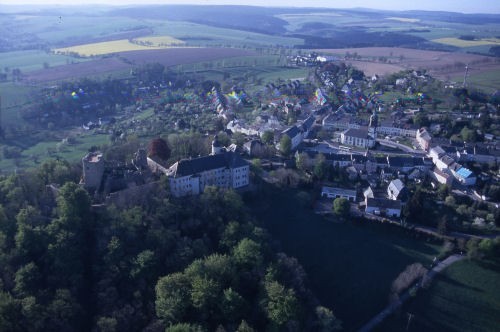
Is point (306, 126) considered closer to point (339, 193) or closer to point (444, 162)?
point (444, 162)

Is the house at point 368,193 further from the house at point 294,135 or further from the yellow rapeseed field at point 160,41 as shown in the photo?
the yellow rapeseed field at point 160,41

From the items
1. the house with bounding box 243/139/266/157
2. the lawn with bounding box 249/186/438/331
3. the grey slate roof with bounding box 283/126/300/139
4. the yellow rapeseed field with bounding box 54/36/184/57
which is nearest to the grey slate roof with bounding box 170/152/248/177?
the lawn with bounding box 249/186/438/331

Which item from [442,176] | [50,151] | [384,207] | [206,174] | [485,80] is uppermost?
[485,80]

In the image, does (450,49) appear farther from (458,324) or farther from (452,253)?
(458,324)

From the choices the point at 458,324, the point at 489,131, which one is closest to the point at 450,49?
the point at 489,131

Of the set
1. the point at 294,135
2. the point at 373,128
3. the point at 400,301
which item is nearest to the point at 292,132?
the point at 294,135

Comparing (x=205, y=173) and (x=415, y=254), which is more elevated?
(x=205, y=173)
